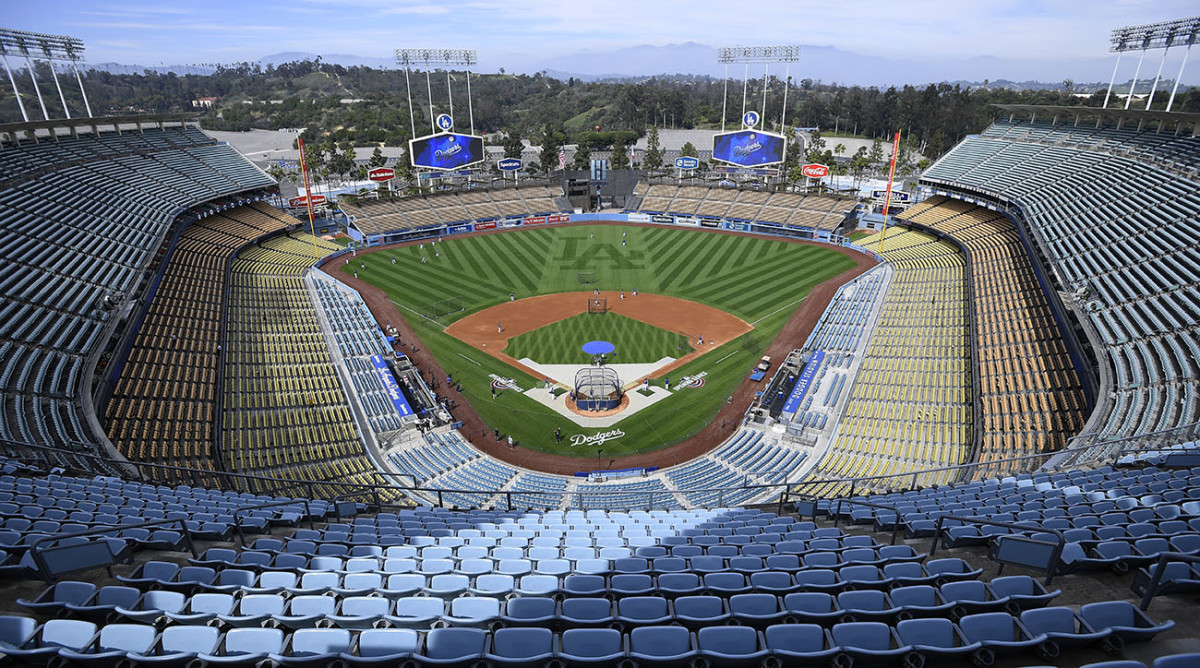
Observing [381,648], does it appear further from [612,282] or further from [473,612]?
[612,282]

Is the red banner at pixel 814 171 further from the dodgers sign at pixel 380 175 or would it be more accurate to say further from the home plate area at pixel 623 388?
the dodgers sign at pixel 380 175

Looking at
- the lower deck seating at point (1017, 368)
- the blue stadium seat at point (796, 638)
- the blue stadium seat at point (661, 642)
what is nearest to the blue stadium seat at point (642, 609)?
the blue stadium seat at point (661, 642)

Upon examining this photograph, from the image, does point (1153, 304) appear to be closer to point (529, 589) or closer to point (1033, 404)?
point (1033, 404)

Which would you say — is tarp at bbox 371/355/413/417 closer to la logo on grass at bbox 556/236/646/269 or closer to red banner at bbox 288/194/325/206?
la logo on grass at bbox 556/236/646/269

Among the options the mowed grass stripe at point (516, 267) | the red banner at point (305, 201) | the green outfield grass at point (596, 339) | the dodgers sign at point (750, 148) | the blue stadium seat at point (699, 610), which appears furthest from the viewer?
the dodgers sign at point (750, 148)

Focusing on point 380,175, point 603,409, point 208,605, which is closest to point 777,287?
point 603,409

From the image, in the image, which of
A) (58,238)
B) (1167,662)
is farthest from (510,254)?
(1167,662)

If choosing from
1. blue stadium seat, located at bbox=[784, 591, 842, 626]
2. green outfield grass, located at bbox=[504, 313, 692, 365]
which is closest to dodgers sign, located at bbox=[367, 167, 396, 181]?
green outfield grass, located at bbox=[504, 313, 692, 365]
